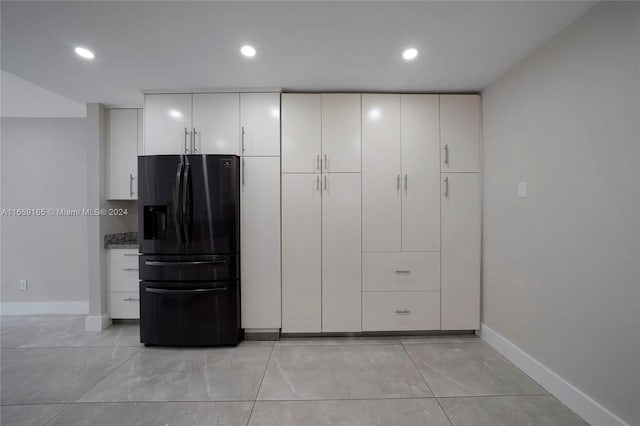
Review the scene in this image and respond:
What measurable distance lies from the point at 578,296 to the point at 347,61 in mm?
2319

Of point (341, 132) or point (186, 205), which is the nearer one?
point (186, 205)

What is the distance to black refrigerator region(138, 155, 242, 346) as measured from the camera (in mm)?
2561

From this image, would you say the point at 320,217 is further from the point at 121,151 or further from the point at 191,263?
the point at 121,151

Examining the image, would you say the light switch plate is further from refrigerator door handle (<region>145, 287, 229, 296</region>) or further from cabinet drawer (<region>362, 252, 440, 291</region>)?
refrigerator door handle (<region>145, 287, 229, 296</region>)

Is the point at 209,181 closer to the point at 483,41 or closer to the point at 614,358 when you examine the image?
the point at 483,41

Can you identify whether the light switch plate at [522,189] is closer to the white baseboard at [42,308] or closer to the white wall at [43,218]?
the white wall at [43,218]

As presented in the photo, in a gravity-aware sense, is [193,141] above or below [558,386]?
above

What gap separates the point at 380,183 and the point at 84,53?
105 inches

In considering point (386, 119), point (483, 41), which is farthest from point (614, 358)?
point (386, 119)

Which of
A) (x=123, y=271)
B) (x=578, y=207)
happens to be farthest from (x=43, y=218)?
(x=578, y=207)

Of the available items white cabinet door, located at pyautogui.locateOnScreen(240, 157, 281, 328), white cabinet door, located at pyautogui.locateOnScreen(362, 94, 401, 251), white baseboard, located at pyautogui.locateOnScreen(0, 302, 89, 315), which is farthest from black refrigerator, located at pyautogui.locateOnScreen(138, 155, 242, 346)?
white baseboard, located at pyautogui.locateOnScreen(0, 302, 89, 315)

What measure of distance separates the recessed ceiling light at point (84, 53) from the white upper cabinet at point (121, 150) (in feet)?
3.39

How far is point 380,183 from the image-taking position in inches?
108

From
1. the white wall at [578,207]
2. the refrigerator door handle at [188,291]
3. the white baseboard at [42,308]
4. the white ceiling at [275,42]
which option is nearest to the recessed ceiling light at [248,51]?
the white ceiling at [275,42]
